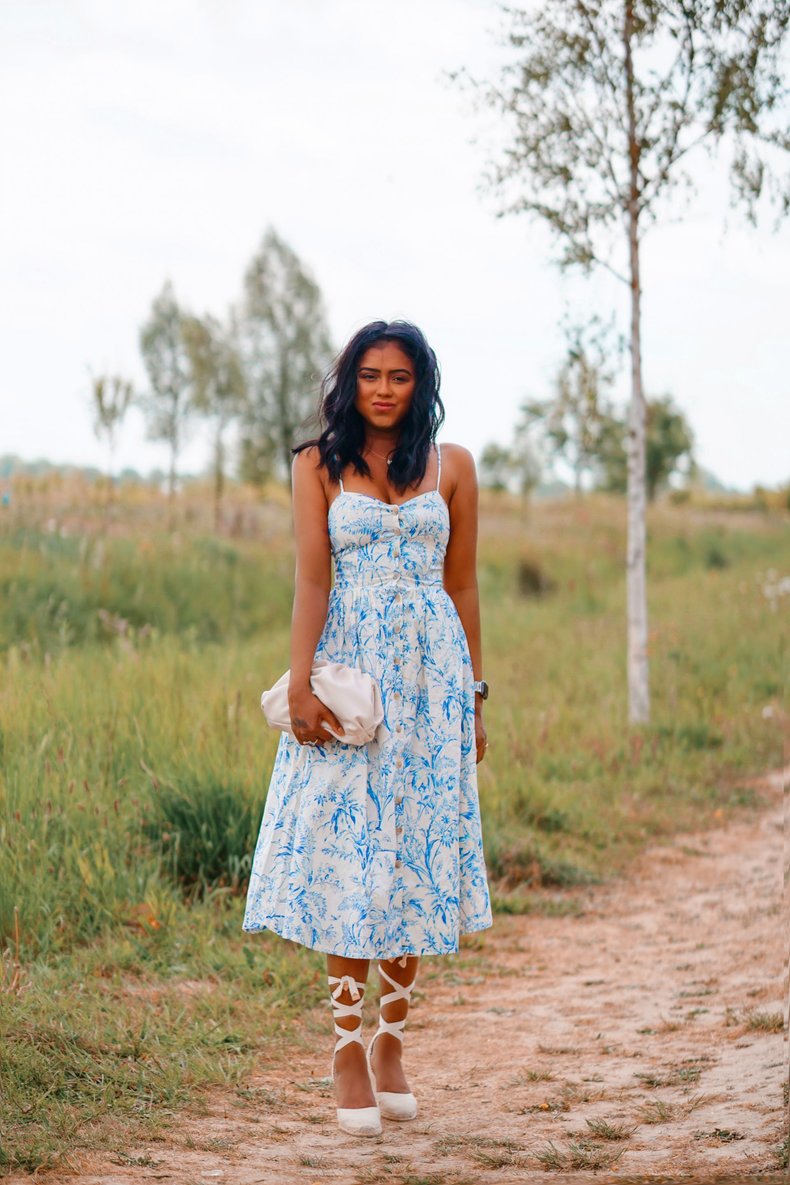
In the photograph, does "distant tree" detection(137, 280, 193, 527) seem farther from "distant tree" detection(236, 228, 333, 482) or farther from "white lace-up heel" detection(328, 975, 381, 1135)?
"white lace-up heel" detection(328, 975, 381, 1135)

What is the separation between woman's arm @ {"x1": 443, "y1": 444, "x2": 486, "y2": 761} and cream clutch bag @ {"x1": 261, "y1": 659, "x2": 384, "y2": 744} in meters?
0.41

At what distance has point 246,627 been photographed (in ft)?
42.9

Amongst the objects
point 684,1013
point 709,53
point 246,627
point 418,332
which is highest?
point 709,53

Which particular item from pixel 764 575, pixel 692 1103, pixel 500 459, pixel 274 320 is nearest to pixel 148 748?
pixel 692 1103

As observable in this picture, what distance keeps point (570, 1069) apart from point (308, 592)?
1.87m

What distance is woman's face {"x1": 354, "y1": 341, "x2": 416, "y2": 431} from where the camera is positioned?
3.86 metres

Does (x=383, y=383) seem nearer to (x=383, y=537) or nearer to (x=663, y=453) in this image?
(x=383, y=537)

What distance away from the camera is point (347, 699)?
3609 mm

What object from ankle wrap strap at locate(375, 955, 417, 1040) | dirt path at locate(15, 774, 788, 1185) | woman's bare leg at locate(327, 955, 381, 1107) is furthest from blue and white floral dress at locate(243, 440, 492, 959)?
dirt path at locate(15, 774, 788, 1185)

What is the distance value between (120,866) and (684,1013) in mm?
2310

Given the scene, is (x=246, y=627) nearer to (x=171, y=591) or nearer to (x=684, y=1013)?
(x=171, y=591)

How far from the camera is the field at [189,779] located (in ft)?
13.8

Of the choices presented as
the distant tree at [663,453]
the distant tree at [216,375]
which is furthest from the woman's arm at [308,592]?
the distant tree at [663,453]

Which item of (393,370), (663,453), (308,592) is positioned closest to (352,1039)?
(308,592)
